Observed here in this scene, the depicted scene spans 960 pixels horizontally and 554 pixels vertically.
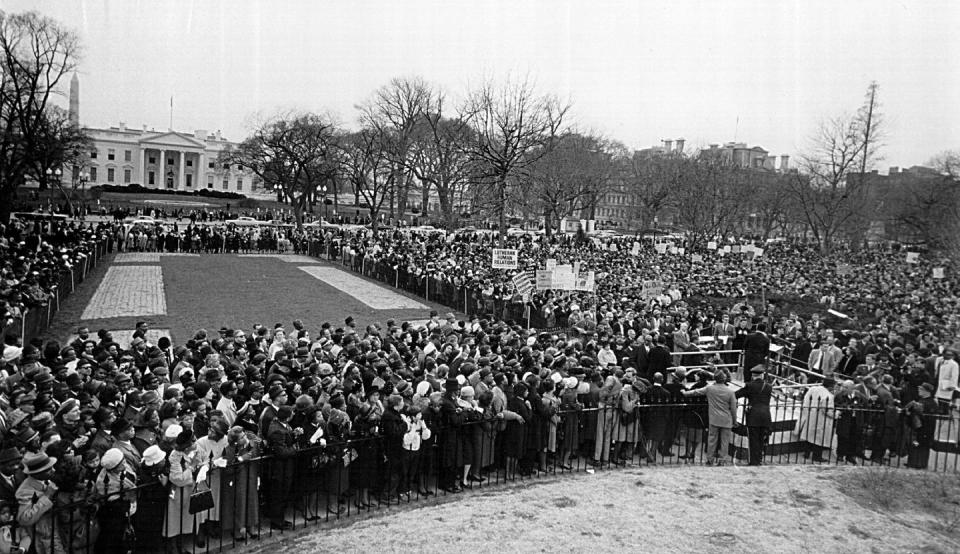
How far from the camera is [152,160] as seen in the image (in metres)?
114

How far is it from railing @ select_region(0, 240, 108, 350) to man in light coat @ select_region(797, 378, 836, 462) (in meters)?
14.9

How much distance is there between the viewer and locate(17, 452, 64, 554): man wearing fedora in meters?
5.99

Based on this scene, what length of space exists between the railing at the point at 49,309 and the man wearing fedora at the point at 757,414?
13.8 m

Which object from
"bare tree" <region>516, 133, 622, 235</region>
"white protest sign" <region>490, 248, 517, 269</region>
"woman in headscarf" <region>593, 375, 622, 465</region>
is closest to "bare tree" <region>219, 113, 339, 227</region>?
"bare tree" <region>516, 133, 622, 235</region>

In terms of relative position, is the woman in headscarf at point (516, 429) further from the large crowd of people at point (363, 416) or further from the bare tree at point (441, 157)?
the bare tree at point (441, 157)

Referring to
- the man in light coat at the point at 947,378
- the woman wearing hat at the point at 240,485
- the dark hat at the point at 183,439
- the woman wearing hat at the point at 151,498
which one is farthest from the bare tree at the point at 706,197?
the woman wearing hat at the point at 151,498

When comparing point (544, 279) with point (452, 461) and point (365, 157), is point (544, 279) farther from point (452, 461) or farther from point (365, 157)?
point (365, 157)

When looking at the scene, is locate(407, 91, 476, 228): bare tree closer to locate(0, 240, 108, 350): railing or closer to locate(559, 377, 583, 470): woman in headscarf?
locate(0, 240, 108, 350): railing

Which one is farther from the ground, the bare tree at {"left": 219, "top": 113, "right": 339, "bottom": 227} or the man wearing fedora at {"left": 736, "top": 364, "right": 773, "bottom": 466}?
the bare tree at {"left": 219, "top": 113, "right": 339, "bottom": 227}

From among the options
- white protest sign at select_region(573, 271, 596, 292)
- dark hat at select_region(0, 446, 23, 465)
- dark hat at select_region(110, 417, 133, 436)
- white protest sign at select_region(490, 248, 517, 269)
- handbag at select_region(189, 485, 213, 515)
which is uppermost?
white protest sign at select_region(490, 248, 517, 269)

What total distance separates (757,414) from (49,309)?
18301mm

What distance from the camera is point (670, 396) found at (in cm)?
1107

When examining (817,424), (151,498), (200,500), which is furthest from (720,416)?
(151,498)

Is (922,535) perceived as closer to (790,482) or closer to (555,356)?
(790,482)
